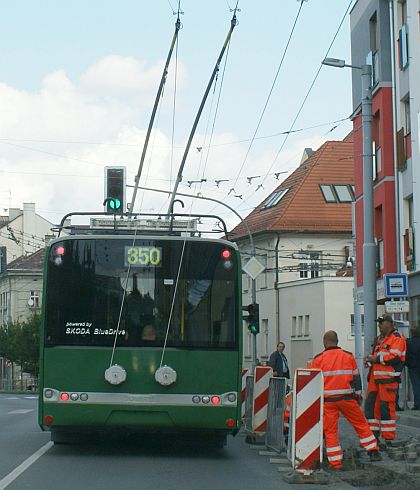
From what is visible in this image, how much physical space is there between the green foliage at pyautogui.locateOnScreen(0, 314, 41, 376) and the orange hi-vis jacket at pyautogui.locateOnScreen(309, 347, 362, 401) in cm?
5847

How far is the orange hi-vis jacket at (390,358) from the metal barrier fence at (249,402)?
366 centimetres

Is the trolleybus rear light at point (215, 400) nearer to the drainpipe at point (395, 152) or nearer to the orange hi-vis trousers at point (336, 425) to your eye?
the orange hi-vis trousers at point (336, 425)

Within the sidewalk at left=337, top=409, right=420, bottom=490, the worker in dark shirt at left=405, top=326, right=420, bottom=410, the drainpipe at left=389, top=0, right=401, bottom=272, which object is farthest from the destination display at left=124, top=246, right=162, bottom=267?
the drainpipe at left=389, top=0, right=401, bottom=272

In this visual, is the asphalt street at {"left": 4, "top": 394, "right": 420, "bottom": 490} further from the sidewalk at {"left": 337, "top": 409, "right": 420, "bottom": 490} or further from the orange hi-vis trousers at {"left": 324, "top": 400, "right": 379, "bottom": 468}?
the orange hi-vis trousers at {"left": 324, "top": 400, "right": 379, "bottom": 468}

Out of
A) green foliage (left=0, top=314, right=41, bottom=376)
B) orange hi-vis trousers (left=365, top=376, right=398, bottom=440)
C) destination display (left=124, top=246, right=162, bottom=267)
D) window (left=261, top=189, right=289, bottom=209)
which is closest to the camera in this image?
orange hi-vis trousers (left=365, top=376, right=398, bottom=440)

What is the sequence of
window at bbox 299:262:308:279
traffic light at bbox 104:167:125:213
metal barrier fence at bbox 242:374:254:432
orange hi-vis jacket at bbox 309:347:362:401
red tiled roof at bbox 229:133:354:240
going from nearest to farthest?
orange hi-vis jacket at bbox 309:347:362:401 < metal barrier fence at bbox 242:374:254:432 < traffic light at bbox 104:167:125:213 < window at bbox 299:262:308:279 < red tiled roof at bbox 229:133:354:240

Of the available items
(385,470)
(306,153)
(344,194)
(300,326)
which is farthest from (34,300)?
(385,470)

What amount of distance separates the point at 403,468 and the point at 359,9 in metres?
24.1

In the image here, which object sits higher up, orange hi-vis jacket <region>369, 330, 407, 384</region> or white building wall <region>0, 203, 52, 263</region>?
white building wall <region>0, 203, 52, 263</region>

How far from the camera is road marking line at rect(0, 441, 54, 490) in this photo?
36.9 ft

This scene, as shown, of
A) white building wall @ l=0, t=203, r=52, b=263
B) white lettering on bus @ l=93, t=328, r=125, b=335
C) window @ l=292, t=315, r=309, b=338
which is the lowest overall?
white lettering on bus @ l=93, t=328, r=125, b=335

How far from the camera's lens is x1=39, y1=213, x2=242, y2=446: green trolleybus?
14.1 meters

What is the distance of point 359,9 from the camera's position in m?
34.2

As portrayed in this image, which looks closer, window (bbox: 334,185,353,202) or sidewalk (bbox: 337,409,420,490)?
sidewalk (bbox: 337,409,420,490)
